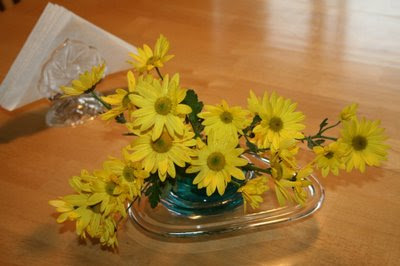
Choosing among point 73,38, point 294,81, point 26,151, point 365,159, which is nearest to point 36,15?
point 73,38

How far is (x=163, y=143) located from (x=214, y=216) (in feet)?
0.68

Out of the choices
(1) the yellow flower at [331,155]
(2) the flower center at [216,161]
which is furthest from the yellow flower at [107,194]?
(1) the yellow flower at [331,155]

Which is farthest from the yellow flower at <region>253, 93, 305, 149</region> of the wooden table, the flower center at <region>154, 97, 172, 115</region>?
the wooden table

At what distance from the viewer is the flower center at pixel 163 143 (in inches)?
19.5

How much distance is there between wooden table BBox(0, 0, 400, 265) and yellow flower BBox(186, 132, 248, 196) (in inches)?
7.2

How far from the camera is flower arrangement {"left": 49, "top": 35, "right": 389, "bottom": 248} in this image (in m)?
0.49

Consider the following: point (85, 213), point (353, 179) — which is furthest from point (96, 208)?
point (353, 179)

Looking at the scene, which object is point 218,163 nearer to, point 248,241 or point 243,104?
point 248,241

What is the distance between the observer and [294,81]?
965 mm

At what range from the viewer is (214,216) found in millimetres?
665

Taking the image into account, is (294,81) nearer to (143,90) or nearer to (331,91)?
(331,91)

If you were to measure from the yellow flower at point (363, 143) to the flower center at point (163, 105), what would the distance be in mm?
190

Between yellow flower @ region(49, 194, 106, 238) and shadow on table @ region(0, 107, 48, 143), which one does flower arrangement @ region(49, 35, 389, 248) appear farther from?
shadow on table @ region(0, 107, 48, 143)

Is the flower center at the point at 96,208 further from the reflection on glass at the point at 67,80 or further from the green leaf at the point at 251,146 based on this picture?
the reflection on glass at the point at 67,80
